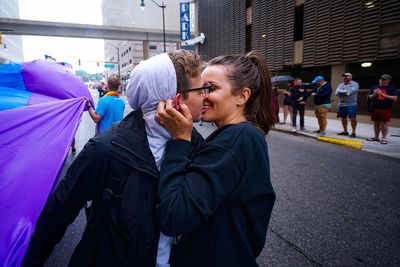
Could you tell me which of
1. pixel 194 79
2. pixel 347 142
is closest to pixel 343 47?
pixel 347 142

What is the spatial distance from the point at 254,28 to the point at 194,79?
21.0 meters

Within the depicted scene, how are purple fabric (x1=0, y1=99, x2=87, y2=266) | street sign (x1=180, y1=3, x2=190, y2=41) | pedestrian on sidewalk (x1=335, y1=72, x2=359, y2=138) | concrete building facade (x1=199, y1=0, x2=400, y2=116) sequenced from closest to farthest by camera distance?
purple fabric (x1=0, y1=99, x2=87, y2=266) < pedestrian on sidewalk (x1=335, y1=72, x2=359, y2=138) < concrete building facade (x1=199, y1=0, x2=400, y2=116) < street sign (x1=180, y1=3, x2=190, y2=41)

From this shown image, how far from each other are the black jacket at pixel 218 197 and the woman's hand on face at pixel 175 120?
0.05 metres

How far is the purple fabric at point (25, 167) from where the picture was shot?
1631 mm

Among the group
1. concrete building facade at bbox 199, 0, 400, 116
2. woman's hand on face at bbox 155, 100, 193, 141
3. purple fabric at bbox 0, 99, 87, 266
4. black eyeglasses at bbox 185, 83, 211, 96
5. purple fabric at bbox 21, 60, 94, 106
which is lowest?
purple fabric at bbox 0, 99, 87, 266

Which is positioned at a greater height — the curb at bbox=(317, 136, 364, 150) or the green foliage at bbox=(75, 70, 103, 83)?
the green foliage at bbox=(75, 70, 103, 83)

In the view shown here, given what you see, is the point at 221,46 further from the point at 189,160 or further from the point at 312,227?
the point at 189,160

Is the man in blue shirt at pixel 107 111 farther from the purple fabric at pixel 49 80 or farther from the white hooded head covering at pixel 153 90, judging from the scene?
the white hooded head covering at pixel 153 90

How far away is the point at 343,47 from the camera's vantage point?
1377 cm

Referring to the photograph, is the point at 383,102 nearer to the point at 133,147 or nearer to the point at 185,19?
the point at 133,147

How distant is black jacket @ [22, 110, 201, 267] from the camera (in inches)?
47.2

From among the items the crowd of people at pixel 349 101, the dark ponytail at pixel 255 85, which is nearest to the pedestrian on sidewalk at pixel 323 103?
the crowd of people at pixel 349 101

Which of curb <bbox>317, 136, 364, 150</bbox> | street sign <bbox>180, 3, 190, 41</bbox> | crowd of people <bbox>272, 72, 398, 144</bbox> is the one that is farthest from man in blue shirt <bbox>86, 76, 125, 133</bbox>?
street sign <bbox>180, 3, 190, 41</bbox>

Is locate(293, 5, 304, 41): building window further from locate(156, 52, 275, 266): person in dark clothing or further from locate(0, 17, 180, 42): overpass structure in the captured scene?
locate(0, 17, 180, 42): overpass structure
